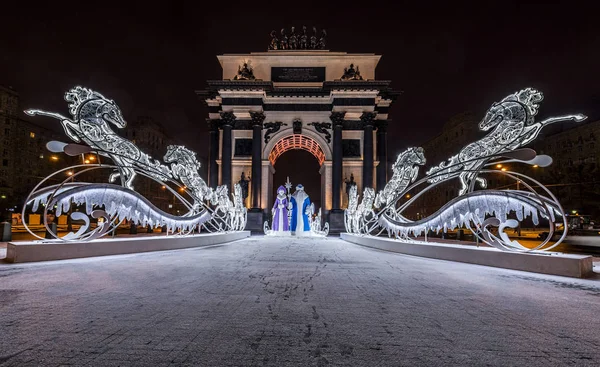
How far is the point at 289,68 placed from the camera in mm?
33219

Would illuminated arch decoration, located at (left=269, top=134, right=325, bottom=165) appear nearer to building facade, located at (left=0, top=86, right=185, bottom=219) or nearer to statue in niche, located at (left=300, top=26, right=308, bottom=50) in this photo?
statue in niche, located at (left=300, top=26, right=308, bottom=50)

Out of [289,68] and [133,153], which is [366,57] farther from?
[133,153]

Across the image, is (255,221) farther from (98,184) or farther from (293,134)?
(98,184)

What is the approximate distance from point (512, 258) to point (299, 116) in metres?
26.5

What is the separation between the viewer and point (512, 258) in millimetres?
7574

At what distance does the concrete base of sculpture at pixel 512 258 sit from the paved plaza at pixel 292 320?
40 centimetres

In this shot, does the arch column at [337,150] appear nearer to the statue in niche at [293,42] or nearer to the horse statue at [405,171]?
the statue in niche at [293,42]

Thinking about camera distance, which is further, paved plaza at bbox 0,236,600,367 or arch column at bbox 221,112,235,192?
arch column at bbox 221,112,235,192

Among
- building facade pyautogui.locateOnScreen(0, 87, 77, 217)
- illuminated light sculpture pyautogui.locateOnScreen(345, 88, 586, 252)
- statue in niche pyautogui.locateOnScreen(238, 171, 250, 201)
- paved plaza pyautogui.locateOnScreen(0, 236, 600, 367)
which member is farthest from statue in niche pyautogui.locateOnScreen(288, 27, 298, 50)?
building facade pyautogui.locateOnScreen(0, 87, 77, 217)

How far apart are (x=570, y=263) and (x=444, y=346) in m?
5.46

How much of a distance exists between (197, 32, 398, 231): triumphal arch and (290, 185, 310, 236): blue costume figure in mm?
3136

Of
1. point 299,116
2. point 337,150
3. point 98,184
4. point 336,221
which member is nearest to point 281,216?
point 336,221

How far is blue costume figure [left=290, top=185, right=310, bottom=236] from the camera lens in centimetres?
2516

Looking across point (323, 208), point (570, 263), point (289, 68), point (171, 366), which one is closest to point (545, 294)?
point (570, 263)
